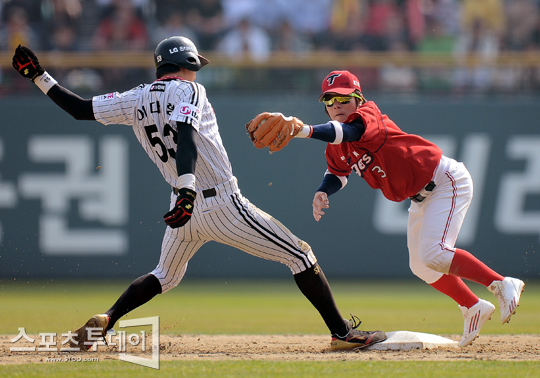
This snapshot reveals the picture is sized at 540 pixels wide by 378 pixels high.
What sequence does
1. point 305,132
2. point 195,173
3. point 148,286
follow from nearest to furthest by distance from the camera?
point 305,132, point 195,173, point 148,286

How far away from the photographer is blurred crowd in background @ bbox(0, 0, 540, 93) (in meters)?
11.1

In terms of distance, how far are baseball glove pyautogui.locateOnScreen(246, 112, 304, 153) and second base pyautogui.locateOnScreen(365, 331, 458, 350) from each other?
1.80m

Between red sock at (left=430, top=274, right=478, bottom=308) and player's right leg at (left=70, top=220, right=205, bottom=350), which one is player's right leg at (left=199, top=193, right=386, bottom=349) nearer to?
player's right leg at (left=70, top=220, right=205, bottom=350)

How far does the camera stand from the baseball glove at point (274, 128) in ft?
14.5

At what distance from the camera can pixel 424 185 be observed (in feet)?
16.4

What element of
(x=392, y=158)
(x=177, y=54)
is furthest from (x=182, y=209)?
(x=392, y=158)

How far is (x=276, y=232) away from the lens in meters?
4.75

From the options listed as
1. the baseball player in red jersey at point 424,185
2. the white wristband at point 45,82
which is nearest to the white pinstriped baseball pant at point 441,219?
the baseball player in red jersey at point 424,185

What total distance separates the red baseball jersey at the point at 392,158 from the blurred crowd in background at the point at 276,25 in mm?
6052

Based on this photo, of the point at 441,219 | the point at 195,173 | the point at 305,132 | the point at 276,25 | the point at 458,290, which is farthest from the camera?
the point at 276,25

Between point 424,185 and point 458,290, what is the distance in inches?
35.4

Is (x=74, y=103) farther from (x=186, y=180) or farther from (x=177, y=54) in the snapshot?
(x=186, y=180)

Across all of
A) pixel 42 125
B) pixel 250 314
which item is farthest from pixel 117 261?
pixel 250 314

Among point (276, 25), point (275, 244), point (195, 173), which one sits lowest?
point (275, 244)
